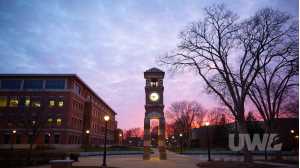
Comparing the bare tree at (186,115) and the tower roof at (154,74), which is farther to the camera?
the bare tree at (186,115)

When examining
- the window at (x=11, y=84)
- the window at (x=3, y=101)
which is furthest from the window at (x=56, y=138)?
the window at (x=11, y=84)

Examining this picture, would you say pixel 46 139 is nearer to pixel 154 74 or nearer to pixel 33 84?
pixel 33 84

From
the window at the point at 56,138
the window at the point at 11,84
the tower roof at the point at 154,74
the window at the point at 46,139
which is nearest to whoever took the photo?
the tower roof at the point at 154,74

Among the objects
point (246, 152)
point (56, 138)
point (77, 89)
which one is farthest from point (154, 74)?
point (77, 89)

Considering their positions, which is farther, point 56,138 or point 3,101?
point 3,101

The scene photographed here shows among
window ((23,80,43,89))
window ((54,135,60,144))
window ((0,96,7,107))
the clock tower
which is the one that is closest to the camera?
the clock tower

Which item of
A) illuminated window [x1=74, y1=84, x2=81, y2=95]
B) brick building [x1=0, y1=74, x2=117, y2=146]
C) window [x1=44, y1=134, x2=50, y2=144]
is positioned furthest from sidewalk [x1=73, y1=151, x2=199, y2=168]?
illuminated window [x1=74, y1=84, x2=81, y2=95]

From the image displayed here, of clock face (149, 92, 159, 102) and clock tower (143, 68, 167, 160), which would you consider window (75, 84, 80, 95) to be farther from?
clock face (149, 92, 159, 102)

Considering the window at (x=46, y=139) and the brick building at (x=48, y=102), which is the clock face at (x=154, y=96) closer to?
the brick building at (x=48, y=102)

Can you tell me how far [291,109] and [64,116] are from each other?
42312 mm

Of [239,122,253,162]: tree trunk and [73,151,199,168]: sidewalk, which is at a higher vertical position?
[239,122,253,162]: tree trunk

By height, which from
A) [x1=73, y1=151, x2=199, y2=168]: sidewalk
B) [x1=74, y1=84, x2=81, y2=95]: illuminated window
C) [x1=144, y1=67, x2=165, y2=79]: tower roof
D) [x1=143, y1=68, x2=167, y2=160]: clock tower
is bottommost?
[x1=73, y1=151, x2=199, y2=168]: sidewalk

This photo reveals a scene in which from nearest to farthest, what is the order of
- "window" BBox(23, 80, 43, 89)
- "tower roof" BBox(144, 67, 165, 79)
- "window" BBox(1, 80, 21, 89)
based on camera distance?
1. "tower roof" BBox(144, 67, 165, 79)
2. "window" BBox(23, 80, 43, 89)
3. "window" BBox(1, 80, 21, 89)

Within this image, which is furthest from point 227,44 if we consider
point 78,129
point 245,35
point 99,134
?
point 99,134
